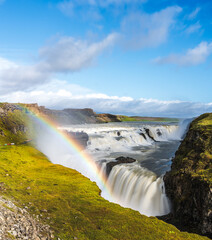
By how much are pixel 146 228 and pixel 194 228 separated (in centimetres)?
708

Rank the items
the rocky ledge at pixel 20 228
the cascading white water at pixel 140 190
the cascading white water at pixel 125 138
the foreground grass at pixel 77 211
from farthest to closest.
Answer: the cascading white water at pixel 125 138 → the cascading white water at pixel 140 190 → the foreground grass at pixel 77 211 → the rocky ledge at pixel 20 228

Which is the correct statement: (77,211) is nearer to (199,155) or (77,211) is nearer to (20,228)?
(20,228)

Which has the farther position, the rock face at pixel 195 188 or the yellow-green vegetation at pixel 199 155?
the yellow-green vegetation at pixel 199 155

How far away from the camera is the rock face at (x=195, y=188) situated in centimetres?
1605

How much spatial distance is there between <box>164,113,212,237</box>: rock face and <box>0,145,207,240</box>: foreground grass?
4398 mm

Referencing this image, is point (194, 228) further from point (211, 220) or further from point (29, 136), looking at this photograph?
point (29, 136)

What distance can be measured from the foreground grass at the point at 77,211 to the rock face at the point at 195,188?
4398mm

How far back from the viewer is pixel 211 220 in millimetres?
15156

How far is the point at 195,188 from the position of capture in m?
17.9

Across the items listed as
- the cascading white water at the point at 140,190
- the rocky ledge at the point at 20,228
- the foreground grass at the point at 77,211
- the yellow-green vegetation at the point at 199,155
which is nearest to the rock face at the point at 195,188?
the yellow-green vegetation at the point at 199,155

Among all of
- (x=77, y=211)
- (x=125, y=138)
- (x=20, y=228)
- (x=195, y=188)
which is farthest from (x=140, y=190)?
(x=125, y=138)

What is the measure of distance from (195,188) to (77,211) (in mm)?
11806

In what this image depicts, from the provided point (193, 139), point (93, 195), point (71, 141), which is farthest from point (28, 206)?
point (71, 141)

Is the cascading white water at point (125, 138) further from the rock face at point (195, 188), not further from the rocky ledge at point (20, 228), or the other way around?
the rocky ledge at point (20, 228)
